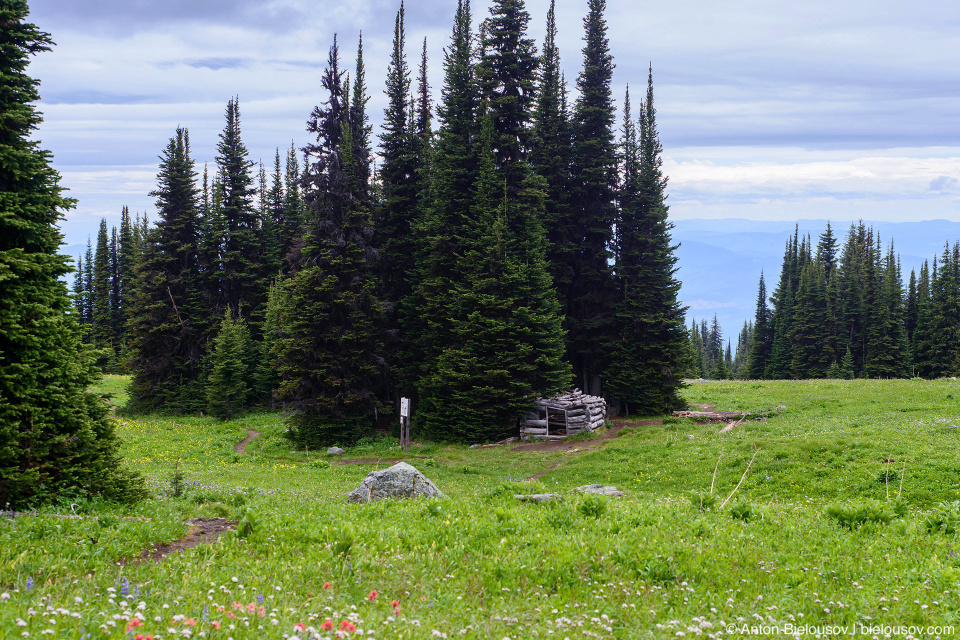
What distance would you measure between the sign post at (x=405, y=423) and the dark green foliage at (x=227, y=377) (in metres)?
17.7

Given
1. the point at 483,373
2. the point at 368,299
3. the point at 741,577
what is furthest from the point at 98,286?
the point at 741,577

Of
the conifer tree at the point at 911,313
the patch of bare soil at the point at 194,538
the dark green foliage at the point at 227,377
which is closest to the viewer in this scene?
the patch of bare soil at the point at 194,538

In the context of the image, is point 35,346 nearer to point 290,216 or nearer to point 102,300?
point 290,216

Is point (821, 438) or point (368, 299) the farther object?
point (368, 299)

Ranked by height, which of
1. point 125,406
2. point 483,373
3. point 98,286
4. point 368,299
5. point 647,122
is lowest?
point 125,406

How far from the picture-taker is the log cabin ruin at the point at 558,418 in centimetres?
3275

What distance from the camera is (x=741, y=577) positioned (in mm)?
7336

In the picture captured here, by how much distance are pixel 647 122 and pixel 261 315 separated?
124ft

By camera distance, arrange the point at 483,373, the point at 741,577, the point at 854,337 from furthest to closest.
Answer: the point at 854,337 < the point at 483,373 < the point at 741,577

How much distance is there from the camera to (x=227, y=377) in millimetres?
44062

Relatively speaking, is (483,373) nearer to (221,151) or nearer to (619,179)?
(619,179)

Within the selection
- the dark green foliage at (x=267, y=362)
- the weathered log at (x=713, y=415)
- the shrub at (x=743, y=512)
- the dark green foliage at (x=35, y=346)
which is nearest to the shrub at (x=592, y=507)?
the shrub at (x=743, y=512)

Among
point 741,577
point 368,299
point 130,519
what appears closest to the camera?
point 741,577

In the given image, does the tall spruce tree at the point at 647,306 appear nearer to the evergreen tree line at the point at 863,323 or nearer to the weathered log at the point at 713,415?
the weathered log at the point at 713,415
